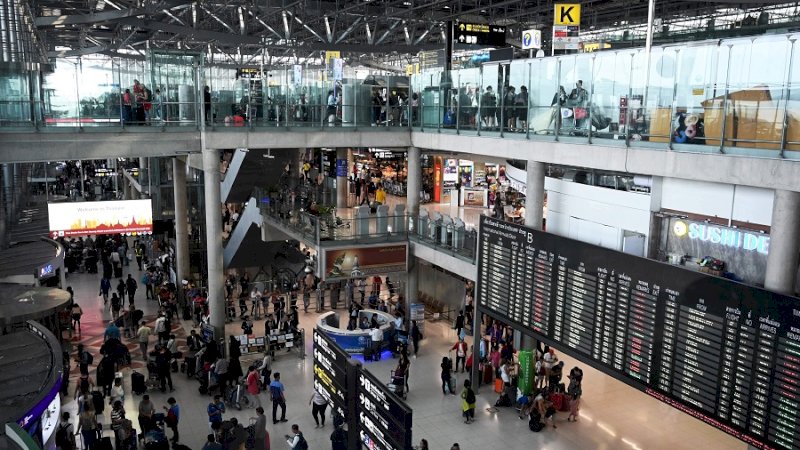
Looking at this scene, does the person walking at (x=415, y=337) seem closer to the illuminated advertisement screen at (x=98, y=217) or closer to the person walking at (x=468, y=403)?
the person walking at (x=468, y=403)

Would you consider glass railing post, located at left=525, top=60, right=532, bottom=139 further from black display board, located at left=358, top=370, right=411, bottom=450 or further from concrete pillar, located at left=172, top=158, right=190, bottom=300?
concrete pillar, located at left=172, top=158, right=190, bottom=300

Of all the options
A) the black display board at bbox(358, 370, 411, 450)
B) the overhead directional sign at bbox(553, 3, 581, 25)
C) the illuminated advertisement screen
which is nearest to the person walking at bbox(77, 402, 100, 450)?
the black display board at bbox(358, 370, 411, 450)

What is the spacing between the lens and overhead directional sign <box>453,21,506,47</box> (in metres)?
24.8

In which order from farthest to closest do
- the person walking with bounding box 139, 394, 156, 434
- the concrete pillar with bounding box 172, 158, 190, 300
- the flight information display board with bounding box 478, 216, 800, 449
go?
1. the concrete pillar with bounding box 172, 158, 190, 300
2. the person walking with bounding box 139, 394, 156, 434
3. the flight information display board with bounding box 478, 216, 800, 449

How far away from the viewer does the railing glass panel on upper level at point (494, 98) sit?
10375 millimetres

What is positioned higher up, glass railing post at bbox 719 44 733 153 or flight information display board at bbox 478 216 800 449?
glass railing post at bbox 719 44 733 153

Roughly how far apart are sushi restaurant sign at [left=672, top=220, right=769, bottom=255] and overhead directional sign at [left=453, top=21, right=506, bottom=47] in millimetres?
14568

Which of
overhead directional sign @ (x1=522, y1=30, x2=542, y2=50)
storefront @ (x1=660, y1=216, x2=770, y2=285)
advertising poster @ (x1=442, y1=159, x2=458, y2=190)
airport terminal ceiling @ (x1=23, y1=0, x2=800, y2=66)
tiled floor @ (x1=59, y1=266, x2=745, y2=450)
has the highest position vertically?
airport terminal ceiling @ (x1=23, y1=0, x2=800, y2=66)

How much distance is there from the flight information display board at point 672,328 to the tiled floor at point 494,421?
2.48m

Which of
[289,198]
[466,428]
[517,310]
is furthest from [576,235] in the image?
[289,198]

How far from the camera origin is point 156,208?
31.2 meters

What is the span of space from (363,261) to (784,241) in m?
12.4

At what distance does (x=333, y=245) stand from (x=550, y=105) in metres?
7.88

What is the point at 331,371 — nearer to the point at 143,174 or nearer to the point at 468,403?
the point at 468,403
